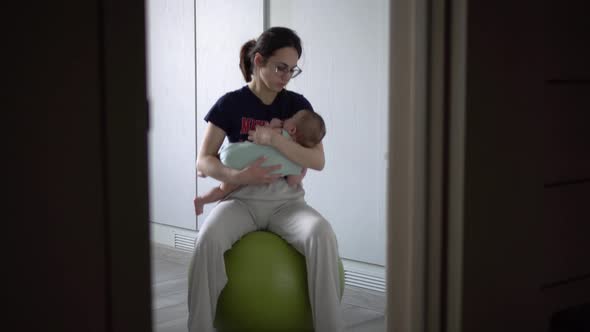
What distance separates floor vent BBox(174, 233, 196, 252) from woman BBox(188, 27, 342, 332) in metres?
1.66

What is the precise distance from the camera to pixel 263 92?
8.02ft

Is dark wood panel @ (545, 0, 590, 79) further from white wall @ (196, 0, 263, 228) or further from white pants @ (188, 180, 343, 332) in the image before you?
white wall @ (196, 0, 263, 228)

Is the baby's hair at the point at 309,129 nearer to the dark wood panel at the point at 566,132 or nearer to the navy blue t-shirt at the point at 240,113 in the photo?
the navy blue t-shirt at the point at 240,113

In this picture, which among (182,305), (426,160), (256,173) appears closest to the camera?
(426,160)

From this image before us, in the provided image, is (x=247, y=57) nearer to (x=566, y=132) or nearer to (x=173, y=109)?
(x=566, y=132)

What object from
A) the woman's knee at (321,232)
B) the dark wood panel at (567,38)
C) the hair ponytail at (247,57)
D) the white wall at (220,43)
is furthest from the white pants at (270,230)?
the white wall at (220,43)

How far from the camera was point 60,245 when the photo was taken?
2.68 ft

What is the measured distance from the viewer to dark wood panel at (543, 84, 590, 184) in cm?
139

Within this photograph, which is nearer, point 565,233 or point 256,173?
point 565,233

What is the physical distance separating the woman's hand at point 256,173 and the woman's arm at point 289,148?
0.20 feet

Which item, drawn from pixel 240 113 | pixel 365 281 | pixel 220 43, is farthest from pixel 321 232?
pixel 220 43

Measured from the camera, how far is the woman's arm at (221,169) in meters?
2.29

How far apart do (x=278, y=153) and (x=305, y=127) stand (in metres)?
0.14

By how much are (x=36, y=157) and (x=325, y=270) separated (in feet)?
4.94
